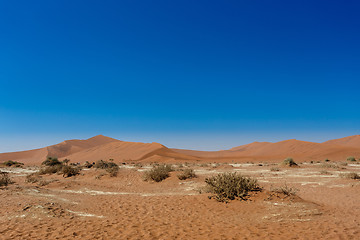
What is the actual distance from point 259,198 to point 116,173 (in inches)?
611

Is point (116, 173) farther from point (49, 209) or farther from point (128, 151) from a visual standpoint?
point (128, 151)

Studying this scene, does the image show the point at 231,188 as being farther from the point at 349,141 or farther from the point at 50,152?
the point at 349,141

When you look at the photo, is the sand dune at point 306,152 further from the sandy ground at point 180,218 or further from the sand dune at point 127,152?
the sandy ground at point 180,218

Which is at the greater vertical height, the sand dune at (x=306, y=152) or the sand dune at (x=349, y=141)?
the sand dune at (x=349, y=141)

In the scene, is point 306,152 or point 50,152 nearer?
point 306,152

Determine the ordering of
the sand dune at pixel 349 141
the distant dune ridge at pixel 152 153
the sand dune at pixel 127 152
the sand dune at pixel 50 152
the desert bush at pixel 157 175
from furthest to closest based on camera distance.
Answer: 1. the sand dune at pixel 349 141
2. the sand dune at pixel 50 152
3. the sand dune at pixel 127 152
4. the distant dune ridge at pixel 152 153
5. the desert bush at pixel 157 175

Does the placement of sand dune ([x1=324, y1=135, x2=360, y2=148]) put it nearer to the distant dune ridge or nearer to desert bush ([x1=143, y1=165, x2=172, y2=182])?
the distant dune ridge

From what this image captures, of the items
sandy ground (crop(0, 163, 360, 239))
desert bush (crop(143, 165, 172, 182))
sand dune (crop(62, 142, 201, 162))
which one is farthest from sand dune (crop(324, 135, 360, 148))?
sandy ground (crop(0, 163, 360, 239))

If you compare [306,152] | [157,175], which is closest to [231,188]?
[157,175]

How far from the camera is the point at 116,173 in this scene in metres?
21.7

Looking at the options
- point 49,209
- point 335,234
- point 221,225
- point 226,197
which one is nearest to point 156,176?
point 226,197

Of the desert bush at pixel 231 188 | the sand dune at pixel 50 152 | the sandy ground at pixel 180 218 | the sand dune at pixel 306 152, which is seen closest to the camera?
the sandy ground at pixel 180 218

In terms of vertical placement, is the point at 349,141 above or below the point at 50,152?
above

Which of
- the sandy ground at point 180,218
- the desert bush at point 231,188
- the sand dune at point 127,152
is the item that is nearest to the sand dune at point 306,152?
the sand dune at point 127,152
